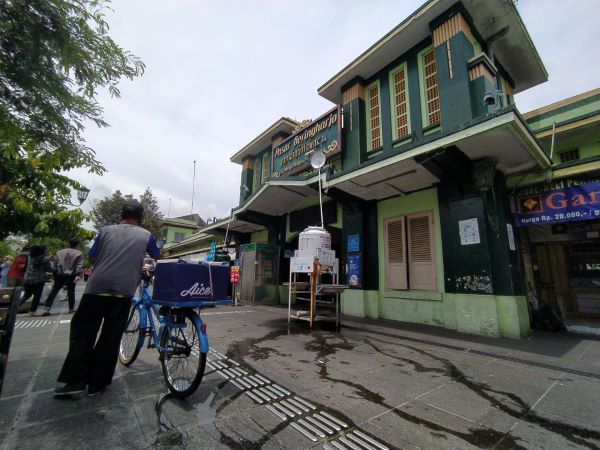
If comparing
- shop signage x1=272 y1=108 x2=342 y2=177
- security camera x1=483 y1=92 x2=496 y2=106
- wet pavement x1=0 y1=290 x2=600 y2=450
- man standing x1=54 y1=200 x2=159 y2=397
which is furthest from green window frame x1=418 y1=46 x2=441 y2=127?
man standing x1=54 y1=200 x2=159 y2=397

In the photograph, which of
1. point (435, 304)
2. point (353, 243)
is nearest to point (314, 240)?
point (353, 243)

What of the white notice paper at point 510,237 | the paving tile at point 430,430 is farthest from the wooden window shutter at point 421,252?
the paving tile at point 430,430

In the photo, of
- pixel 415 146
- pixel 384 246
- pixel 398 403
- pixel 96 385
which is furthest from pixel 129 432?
pixel 384 246

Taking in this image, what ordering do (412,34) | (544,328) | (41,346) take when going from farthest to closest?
(412,34)
(544,328)
(41,346)

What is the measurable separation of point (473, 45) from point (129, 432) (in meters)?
10.5

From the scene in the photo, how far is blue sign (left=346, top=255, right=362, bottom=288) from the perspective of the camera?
28.7 ft

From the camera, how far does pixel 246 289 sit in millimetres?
12523

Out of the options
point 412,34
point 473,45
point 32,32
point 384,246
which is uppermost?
point 412,34

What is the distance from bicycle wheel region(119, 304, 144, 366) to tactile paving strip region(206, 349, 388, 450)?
42.6 inches

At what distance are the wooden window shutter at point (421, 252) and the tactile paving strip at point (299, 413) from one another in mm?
5661

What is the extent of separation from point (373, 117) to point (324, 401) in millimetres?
9004

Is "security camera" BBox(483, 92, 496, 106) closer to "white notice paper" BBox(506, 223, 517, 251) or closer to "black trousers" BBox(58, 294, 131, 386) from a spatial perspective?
"white notice paper" BBox(506, 223, 517, 251)

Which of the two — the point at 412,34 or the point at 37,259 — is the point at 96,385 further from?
the point at 412,34

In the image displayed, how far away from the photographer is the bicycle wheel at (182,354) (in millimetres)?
2903
